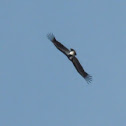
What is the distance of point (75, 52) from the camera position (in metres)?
78.7

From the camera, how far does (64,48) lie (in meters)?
78.3

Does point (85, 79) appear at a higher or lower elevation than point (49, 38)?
lower

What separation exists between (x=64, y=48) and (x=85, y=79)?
4.43 meters

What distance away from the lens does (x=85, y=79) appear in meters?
78.6

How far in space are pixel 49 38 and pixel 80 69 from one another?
553 centimetres

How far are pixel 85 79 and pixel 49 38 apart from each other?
652 cm

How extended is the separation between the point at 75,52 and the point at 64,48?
143 cm

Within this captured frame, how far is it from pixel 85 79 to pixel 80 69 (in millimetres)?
1538

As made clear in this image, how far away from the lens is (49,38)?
77375mm

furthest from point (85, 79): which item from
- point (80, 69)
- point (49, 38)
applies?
point (49, 38)

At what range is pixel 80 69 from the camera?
79.4 meters

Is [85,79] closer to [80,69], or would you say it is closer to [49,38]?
[80,69]

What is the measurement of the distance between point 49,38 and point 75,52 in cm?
369
